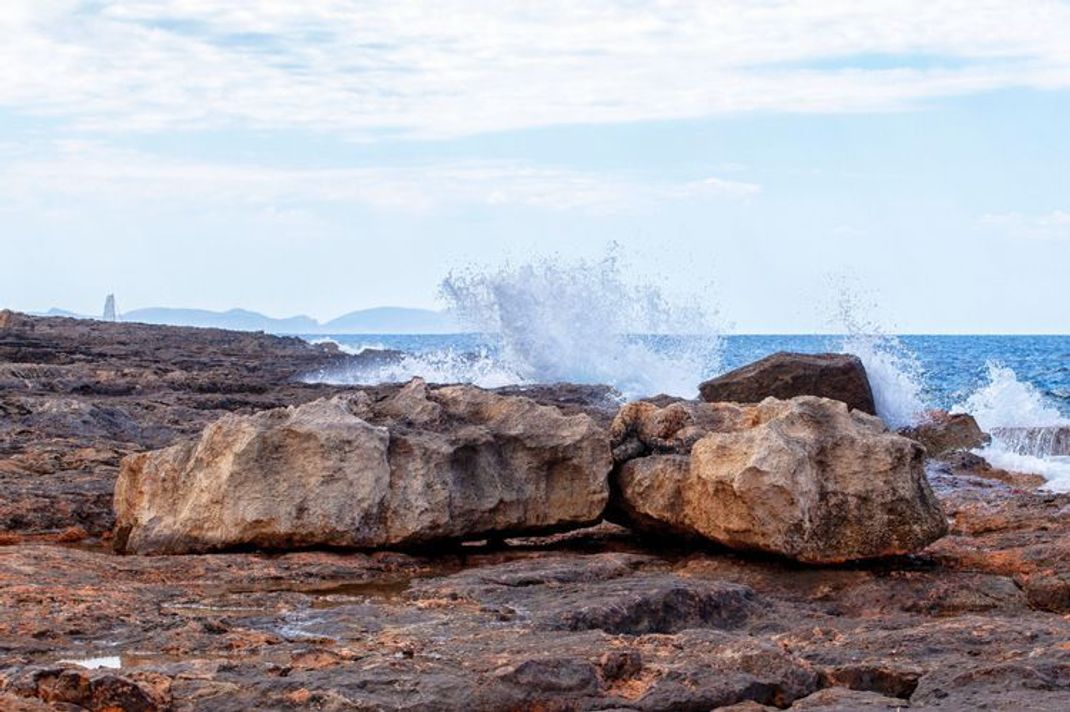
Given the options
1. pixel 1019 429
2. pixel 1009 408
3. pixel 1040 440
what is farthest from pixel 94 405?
pixel 1009 408

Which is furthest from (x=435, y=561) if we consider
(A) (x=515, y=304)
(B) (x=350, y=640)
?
(A) (x=515, y=304)

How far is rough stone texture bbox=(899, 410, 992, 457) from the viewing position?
17.6 meters

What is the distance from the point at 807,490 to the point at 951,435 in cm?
1119

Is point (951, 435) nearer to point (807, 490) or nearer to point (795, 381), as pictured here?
point (795, 381)

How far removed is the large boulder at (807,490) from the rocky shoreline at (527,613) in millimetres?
82

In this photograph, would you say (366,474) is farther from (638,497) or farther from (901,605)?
(901,605)

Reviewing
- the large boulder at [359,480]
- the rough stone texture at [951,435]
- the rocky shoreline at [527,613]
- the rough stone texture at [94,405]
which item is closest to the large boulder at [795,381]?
the rough stone texture at [951,435]

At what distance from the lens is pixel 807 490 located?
24.0ft

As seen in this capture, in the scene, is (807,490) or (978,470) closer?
(807,490)

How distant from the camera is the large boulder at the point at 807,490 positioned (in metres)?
7.26

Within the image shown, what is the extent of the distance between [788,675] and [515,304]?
2638 centimetres

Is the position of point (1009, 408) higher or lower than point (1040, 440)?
higher

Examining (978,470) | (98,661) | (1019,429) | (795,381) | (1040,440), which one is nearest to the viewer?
(98,661)

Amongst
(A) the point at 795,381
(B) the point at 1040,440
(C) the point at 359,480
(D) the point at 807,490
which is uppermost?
(A) the point at 795,381
